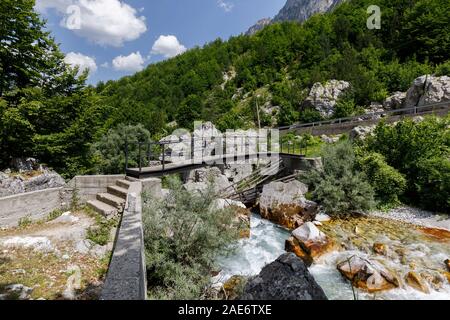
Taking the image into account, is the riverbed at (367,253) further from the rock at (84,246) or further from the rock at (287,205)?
the rock at (84,246)

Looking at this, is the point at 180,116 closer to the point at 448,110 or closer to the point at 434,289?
the point at 448,110

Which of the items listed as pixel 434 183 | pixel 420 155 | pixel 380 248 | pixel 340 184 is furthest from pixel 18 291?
pixel 420 155

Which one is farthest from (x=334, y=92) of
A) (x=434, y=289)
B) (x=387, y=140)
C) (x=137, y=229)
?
(x=137, y=229)

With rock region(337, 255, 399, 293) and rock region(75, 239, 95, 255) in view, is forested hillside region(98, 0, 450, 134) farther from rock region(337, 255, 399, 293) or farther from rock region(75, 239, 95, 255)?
rock region(337, 255, 399, 293)

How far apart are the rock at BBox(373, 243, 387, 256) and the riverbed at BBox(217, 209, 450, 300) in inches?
4.1

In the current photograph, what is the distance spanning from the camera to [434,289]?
6.25 m

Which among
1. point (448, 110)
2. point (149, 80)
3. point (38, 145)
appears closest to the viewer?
point (38, 145)

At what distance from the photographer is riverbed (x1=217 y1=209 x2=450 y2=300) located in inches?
248

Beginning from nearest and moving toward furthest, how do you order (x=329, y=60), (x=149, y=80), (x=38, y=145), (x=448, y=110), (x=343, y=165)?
(x=38, y=145)
(x=343, y=165)
(x=448, y=110)
(x=329, y=60)
(x=149, y=80)

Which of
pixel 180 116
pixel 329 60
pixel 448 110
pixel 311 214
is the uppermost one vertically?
pixel 329 60

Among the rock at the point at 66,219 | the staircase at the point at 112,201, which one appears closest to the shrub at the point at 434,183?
the staircase at the point at 112,201

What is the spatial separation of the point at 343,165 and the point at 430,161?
11.0 ft

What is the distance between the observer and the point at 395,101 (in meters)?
30.1

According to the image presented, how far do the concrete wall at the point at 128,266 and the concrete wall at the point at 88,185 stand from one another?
290 cm
